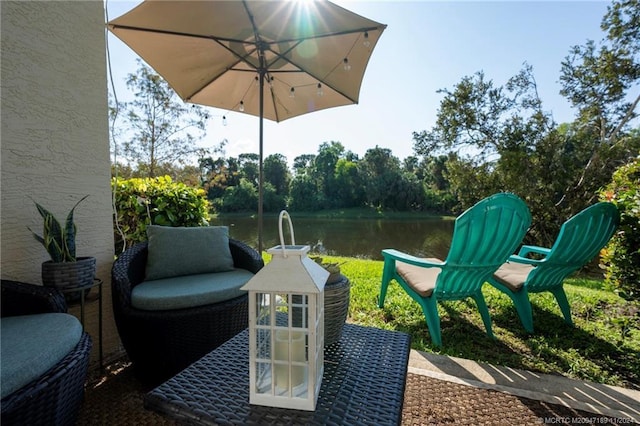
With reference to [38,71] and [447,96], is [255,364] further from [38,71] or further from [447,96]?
[447,96]

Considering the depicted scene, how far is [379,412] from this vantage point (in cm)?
76

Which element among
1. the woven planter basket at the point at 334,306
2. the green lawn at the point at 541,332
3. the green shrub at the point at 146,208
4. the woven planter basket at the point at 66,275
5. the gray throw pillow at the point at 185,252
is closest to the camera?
the woven planter basket at the point at 334,306

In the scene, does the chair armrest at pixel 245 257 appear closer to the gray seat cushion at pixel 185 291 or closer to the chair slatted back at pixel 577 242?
the gray seat cushion at pixel 185 291

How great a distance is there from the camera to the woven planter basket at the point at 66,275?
140cm

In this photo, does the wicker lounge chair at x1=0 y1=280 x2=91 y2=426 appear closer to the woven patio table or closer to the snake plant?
the snake plant

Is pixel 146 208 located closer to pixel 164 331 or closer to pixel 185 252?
pixel 185 252

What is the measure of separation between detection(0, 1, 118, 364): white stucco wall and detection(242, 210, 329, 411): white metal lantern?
149 cm

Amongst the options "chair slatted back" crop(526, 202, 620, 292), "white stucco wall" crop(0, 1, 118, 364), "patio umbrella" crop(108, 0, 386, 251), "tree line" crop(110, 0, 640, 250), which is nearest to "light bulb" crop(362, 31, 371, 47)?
"patio umbrella" crop(108, 0, 386, 251)

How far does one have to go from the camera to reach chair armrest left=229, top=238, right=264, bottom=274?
6.75ft

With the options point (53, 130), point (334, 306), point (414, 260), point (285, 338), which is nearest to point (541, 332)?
point (414, 260)

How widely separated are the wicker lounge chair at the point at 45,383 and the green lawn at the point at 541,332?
1100mm

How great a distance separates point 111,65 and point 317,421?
93.8 inches

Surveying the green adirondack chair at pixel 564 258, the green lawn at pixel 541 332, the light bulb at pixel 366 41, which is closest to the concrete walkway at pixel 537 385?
the green lawn at pixel 541 332

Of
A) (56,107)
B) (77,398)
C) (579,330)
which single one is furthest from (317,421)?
(579,330)
